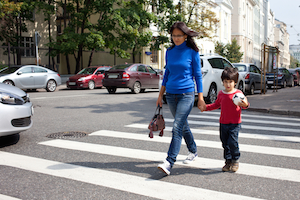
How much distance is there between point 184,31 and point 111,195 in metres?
2.09

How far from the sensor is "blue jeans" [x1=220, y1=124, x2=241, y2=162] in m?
4.29

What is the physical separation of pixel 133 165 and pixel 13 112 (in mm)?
2310

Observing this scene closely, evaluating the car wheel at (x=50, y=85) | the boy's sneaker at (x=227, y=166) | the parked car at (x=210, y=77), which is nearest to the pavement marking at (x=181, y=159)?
the boy's sneaker at (x=227, y=166)

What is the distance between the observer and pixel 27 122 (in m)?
5.99

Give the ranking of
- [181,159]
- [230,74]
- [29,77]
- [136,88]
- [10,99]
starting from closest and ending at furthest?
[230,74], [181,159], [10,99], [136,88], [29,77]

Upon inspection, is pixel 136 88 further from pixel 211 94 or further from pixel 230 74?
pixel 230 74

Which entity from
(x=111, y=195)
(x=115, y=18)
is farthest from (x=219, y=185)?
(x=115, y=18)

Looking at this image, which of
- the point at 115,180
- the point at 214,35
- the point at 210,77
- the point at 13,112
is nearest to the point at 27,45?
the point at 214,35

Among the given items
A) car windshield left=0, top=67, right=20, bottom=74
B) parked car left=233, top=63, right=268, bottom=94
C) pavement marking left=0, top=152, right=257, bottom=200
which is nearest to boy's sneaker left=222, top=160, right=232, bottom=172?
pavement marking left=0, top=152, right=257, bottom=200

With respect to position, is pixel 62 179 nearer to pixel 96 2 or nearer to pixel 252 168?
pixel 252 168

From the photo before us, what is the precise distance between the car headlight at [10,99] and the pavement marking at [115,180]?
1011mm

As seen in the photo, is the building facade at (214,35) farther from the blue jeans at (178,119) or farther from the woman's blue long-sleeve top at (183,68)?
the blue jeans at (178,119)

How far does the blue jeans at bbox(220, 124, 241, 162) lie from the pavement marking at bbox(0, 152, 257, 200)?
0.82 meters

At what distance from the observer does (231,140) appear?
429cm
